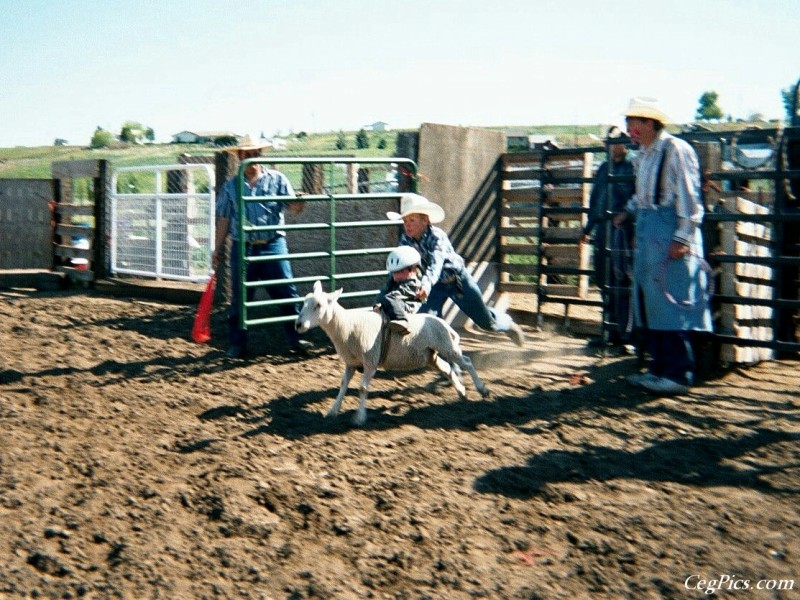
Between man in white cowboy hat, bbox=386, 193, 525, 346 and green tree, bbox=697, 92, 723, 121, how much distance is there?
65725 millimetres

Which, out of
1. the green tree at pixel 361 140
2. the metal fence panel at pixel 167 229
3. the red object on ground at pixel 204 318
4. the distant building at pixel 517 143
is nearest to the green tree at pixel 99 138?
the green tree at pixel 361 140

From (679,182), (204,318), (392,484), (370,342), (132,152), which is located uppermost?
(132,152)

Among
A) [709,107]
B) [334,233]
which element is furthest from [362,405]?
[709,107]

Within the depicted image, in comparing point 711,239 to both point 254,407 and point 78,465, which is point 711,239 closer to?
point 254,407

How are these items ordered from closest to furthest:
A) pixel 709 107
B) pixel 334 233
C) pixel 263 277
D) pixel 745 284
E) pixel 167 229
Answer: pixel 745 284 < pixel 263 277 < pixel 334 233 < pixel 167 229 < pixel 709 107

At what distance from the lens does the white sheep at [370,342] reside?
6.30 meters

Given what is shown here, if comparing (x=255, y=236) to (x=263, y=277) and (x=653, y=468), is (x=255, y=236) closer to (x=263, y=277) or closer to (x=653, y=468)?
(x=263, y=277)

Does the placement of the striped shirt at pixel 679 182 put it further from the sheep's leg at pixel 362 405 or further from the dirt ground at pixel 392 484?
the sheep's leg at pixel 362 405

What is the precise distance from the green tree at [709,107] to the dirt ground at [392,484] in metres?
67.1

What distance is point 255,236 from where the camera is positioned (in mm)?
8297

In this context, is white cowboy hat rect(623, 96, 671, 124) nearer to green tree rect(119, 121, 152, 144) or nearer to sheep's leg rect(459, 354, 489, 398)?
sheep's leg rect(459, 354, 489, 398)

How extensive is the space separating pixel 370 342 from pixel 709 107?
7463 cm

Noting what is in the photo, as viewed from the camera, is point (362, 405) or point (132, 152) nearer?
point (362, 405)

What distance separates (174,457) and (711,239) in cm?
439
